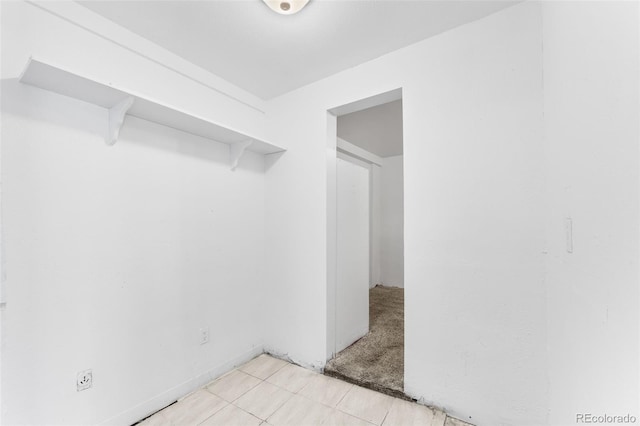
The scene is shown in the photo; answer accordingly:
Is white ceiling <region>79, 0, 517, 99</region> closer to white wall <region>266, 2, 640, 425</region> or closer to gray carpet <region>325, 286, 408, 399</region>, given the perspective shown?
white wall <region>266, 2, 640, 425</region>

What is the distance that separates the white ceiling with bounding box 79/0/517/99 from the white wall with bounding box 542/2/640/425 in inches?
25.3

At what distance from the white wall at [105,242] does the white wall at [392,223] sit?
3.33 metres

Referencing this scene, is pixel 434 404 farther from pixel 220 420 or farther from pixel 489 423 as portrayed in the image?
pixel 220 420

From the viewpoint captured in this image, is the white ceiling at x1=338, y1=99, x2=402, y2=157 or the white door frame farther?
the white ceiling at x1=338, y1=99, x2=402, y2=157

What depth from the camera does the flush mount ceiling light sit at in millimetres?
1361

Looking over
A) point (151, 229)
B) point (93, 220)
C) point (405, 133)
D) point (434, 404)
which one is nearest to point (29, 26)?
point (93, 220)

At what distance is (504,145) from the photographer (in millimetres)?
1463

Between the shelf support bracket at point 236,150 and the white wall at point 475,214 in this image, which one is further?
the shelf support bracket at point 236,150

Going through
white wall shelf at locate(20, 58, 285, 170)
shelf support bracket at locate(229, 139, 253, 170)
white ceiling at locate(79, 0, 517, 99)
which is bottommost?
shelf support bracket at locate(229, 139, 253, 170)

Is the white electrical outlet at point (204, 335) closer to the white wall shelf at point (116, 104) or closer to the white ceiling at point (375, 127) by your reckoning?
the white wall shelf at point (116, 104)

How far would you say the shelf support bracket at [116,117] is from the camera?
1410 mm

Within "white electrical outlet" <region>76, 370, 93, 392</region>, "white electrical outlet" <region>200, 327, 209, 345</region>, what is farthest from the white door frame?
"white electrical outlet" <region>76, 370, 93, 392</region>

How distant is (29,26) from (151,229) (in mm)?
1151

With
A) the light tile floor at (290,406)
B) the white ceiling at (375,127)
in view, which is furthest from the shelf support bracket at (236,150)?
the light tile floor at (290,406)
